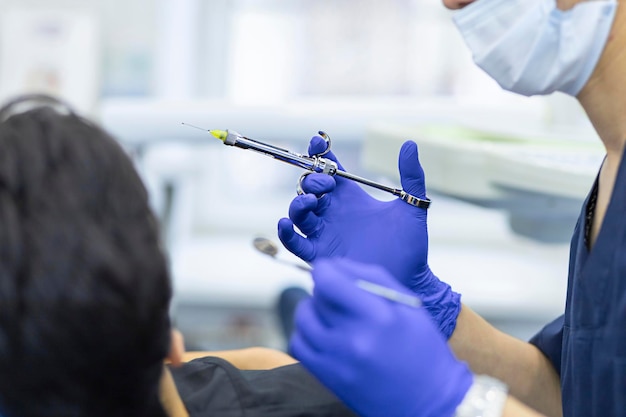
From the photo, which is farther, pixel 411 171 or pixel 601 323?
pixel 411 171

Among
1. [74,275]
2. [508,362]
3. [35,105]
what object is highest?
[35,105]

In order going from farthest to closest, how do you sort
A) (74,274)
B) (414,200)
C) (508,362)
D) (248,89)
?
1. (248,89)
2. (508,362)
3. (414,200)
4. (74,274)

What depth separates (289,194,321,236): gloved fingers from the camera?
3.05 feet

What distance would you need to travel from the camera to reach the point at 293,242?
3.16 ft

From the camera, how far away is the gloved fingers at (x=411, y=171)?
97 centimetres

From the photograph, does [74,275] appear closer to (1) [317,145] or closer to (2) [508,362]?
(1) [317,145]

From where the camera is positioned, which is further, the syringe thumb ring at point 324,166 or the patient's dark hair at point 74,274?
the syringe thumb ring at point 324,166

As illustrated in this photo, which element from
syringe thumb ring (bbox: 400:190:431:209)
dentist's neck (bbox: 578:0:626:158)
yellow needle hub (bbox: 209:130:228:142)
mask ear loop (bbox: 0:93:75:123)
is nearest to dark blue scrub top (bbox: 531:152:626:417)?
dentist's neck (bbox: 578:0:626:158)

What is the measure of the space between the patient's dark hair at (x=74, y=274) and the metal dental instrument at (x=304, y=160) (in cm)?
23

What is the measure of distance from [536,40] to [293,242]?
1.23 feet

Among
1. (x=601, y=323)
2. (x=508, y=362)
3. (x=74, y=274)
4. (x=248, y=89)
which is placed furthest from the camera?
(x=248, y=89)

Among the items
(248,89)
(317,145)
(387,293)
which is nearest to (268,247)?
(317,145)

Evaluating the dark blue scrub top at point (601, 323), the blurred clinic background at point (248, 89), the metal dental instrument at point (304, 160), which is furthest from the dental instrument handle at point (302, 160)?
the blurred clinic background at point (248, 89)

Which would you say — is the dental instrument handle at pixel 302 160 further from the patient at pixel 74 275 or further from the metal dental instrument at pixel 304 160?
the patient at pixel 74 275
